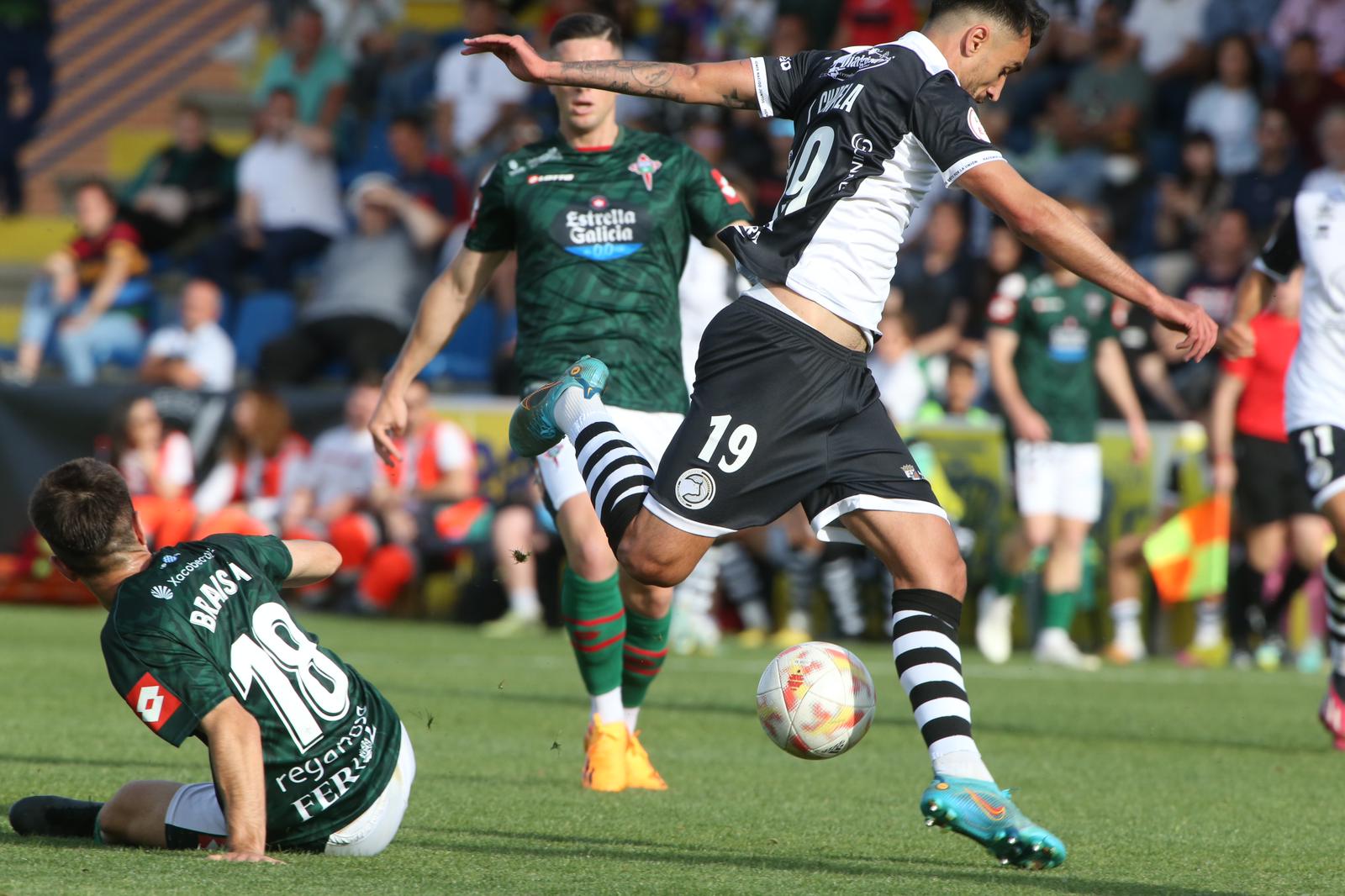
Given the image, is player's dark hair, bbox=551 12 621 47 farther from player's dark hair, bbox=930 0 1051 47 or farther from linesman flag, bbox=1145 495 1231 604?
linesman flag, bbox=1145 495 1231 604

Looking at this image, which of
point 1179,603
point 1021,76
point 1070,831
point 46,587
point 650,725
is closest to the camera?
point 1070,831

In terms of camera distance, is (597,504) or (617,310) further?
(617,310)

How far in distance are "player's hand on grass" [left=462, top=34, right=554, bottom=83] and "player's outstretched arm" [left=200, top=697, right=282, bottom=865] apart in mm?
1808

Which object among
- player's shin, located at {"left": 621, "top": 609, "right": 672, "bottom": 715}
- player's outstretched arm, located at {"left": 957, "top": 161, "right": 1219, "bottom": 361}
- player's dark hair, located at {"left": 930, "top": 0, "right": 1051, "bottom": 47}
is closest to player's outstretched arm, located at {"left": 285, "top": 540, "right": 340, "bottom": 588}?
player's shin, located at {"left": 621, "top": 609, "right": 672, "bottom": 715}

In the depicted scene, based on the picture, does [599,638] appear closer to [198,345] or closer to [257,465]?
[257,465]

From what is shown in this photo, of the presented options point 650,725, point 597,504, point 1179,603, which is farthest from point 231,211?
point 597,504

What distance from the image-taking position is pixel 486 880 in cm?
448

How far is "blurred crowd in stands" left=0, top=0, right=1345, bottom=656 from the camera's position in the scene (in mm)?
13789

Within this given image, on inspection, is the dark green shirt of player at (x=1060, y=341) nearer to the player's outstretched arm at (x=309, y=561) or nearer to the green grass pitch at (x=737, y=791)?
the green grass pitch at (x=737, y=791)

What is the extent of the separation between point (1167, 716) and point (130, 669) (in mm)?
5978

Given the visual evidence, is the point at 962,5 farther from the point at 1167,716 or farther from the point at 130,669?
the point at 1167,716

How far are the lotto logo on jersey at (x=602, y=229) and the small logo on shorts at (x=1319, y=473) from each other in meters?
3.02

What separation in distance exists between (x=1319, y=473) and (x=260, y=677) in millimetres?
4725

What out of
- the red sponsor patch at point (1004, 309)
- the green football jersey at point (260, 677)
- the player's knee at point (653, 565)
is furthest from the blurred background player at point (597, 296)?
the red sponsor patch at point (1004, 309)
